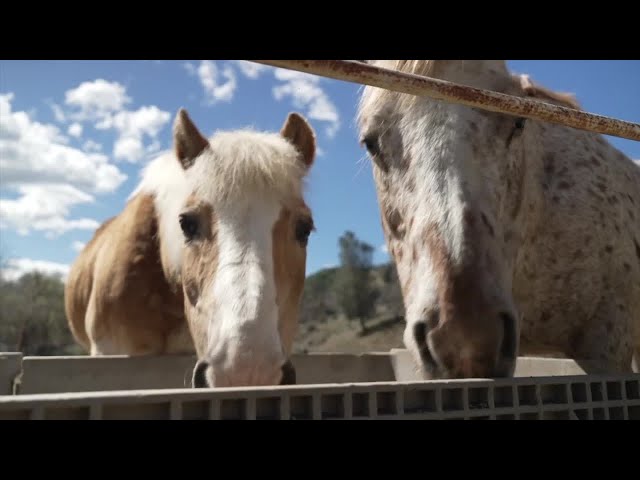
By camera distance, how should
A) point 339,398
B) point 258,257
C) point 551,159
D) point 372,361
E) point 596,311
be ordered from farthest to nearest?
point 372,361 < point 551,159 < point 596,311 < point 258,257 < point 339,398

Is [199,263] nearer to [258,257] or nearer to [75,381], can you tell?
[258,257]

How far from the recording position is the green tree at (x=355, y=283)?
39375 mm

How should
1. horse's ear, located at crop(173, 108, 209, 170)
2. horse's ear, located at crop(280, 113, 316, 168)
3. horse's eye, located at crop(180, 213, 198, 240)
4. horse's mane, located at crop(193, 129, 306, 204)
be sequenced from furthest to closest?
1. horse's ear, located at crop(280, 113, 316, 168)
2. horse's ear, located at crop(173, 108, 209, 170)
3. horse's eye, located at crop(180, 213, 198, 240)
4. horse's mane, located at crop(193, 129, 306, 204)

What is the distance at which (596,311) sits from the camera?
3174mm

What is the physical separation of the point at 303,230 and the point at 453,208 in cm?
93

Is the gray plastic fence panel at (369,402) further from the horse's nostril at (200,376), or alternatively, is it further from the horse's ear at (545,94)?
the horse's ear at (545,94)

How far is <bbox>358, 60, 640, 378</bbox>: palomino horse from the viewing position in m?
2.13

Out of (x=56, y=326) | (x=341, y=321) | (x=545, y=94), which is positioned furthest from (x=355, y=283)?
(x=545, y=94)

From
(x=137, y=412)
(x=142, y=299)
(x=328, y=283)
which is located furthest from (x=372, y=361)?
(x=328, y=283)

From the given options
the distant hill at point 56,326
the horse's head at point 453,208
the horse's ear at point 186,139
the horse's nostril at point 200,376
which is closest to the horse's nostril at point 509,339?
the horse's head at point 453,208

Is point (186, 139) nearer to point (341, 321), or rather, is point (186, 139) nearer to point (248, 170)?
point (248, 170)

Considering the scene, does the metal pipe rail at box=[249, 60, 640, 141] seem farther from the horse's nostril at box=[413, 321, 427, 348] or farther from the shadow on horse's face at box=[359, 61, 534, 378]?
the horse's nostril at box=[413, 321, 427, 348]

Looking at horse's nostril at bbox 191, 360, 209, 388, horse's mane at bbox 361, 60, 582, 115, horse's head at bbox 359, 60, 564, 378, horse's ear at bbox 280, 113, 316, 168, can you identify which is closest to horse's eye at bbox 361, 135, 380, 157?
horse's head at bbox 359, 60, 564, 378

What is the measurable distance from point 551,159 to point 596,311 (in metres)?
0.97
